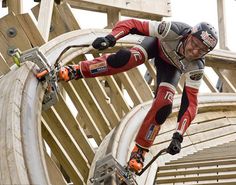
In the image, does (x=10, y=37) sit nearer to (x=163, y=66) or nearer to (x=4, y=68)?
(x=4, y=68)

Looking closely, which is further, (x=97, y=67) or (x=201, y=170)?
(x=201, y=170)

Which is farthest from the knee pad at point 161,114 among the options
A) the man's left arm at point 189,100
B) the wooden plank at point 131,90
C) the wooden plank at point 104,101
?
the wooden plank at point 131,90

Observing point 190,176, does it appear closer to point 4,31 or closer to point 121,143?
point 121,143

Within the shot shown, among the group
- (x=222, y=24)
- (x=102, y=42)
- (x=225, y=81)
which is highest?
(x=102, y=42)

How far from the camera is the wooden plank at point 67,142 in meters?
4.71

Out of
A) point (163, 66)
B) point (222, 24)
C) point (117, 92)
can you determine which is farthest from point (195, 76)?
point (222, 24)

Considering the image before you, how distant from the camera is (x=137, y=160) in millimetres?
4535

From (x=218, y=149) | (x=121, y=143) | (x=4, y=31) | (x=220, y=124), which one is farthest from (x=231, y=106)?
(x=4, y=31)

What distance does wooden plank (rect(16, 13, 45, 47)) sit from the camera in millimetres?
4948

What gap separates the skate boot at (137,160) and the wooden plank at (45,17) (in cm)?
160

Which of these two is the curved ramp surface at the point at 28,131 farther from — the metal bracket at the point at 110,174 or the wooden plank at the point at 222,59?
the wooden plank at the point at 222,59

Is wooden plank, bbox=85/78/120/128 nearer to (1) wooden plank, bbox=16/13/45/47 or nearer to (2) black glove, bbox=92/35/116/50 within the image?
(1) wooden plank, bbox=16/13/45/47

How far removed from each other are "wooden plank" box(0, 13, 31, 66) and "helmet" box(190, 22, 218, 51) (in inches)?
56.8

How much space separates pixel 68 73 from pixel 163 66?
108 centimetres
